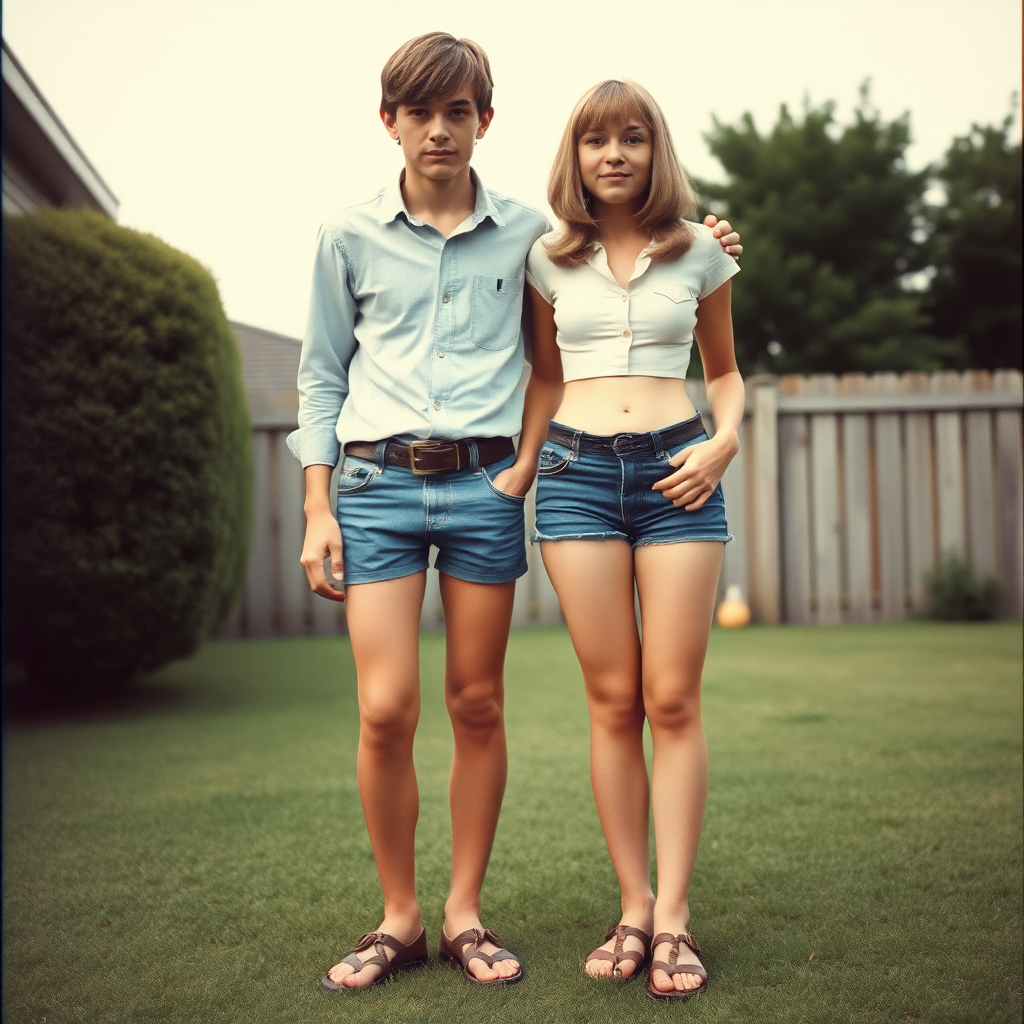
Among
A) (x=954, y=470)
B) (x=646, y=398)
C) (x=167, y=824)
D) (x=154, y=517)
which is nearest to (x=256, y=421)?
(x=154, y=517)

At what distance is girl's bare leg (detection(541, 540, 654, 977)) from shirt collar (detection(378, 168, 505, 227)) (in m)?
0.69

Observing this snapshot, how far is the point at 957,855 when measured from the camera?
262 cm

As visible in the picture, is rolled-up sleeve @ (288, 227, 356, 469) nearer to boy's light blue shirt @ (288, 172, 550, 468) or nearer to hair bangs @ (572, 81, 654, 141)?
boy's light blue shirt @ (288, 172, 550, 468)

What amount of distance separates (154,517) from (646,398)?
3013 millimetres

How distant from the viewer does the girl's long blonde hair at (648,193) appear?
2020 millimetres

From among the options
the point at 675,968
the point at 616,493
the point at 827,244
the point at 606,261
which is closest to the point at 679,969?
the point at 675,968

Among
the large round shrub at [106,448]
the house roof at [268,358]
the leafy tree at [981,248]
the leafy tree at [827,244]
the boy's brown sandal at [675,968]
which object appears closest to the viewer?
the boy's brown sandal at [675,968]

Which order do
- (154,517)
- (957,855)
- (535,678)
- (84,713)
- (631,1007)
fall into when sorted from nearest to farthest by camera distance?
(631,1007), (957,855), (154,517), (84,713), (535,678)

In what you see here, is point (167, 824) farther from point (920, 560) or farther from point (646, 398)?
point (920, 560)

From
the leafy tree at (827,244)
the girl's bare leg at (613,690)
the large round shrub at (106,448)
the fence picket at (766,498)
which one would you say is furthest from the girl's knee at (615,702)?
the leafy tree at (827,244)

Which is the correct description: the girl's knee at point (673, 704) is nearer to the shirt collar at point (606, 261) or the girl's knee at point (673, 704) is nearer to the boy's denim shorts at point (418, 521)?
the boy's denim shorts at point (418, 521)

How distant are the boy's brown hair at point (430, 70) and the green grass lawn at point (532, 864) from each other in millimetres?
1745

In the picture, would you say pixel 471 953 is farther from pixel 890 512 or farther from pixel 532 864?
pixel 890 512

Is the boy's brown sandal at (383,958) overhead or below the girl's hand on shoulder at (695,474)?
below
